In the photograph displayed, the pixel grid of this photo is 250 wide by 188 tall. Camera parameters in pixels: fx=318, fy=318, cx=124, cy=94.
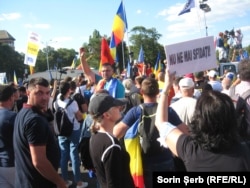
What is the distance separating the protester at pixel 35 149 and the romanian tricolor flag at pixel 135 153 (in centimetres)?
92

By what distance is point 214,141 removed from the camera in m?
1.93

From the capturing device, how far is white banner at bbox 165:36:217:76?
9.08 ft

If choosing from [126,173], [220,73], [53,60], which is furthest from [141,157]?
[53,60]

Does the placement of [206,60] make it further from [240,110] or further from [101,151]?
[101,151]

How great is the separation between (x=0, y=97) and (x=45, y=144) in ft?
4.61

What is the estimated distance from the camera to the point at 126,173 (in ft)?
8.46

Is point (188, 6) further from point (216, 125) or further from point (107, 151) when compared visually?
point (216, 125)

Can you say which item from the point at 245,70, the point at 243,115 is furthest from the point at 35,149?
the point at 245,70

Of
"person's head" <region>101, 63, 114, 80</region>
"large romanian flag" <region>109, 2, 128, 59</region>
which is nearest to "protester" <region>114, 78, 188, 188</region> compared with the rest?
"person's head" <region>101, 63, 114, 80</region>

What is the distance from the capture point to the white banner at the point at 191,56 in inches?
109

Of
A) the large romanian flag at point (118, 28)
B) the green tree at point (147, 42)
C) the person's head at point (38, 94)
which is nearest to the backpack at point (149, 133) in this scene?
the person's head at point (38, 94)

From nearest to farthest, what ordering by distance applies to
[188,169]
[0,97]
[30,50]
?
[188,169] < [0,97] < [30,50]

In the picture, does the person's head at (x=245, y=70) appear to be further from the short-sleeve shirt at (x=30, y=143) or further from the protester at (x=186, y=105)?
the short-sleeve shirt at (x=30, y=143)

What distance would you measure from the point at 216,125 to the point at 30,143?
1.66 m
